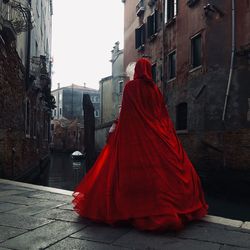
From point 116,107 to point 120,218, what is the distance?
1079 inches

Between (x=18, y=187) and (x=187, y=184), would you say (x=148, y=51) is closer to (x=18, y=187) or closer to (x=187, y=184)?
(x=18, y=187)

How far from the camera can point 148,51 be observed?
1934 cm

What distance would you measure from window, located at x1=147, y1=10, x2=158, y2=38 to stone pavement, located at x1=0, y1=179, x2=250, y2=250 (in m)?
15.4

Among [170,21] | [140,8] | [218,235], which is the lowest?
[218,235]

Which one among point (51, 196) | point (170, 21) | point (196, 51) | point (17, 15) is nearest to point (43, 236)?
point (51, 196)

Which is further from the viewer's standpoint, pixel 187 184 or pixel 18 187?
pixel 18 187

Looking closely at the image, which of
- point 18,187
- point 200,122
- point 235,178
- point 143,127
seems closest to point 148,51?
point 200,122

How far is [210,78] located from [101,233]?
35.2 ft

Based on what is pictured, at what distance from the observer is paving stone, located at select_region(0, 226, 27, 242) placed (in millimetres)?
2941

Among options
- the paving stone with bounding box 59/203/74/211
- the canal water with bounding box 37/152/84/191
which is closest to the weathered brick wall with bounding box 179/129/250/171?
the canal water with bounding box 37/152/84/191

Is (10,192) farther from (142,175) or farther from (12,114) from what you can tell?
(12,114)

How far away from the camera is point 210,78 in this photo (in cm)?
1317

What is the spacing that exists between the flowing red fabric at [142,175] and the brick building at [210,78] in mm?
8454

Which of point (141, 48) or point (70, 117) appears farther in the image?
point (70, 117)
